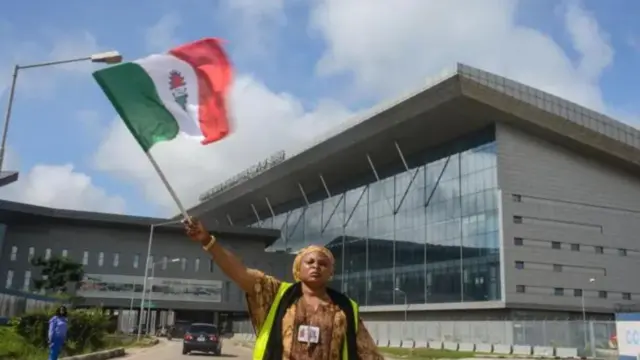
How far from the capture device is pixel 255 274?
4.04 m

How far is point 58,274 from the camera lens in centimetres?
6612

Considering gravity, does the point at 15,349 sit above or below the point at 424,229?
below

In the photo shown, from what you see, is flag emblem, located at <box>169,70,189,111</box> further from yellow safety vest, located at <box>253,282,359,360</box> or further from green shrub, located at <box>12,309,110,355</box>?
green shrub, located at <box>12,309,110,355</box>

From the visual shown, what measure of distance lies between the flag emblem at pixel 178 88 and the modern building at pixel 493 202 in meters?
44.1

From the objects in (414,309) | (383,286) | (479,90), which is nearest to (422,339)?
(414,309)

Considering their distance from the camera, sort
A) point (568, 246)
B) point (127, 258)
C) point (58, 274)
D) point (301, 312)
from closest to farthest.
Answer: point (301, 312), point (568, 246), point (58, 274), point (127, 258)

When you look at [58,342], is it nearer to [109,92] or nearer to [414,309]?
[109,92]

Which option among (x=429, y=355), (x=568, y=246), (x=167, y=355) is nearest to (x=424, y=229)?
(x=568, y=246)

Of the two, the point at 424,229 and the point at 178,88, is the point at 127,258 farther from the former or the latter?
the point at 178,88

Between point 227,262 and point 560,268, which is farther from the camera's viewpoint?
point 560,268

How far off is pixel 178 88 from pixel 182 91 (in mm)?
42

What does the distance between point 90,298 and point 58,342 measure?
6022 cm

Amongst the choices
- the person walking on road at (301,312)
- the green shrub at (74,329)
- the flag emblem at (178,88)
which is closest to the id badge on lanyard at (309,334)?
the person walking on road at (301,312)

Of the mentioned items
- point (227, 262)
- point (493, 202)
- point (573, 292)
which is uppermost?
point (493, 202)
